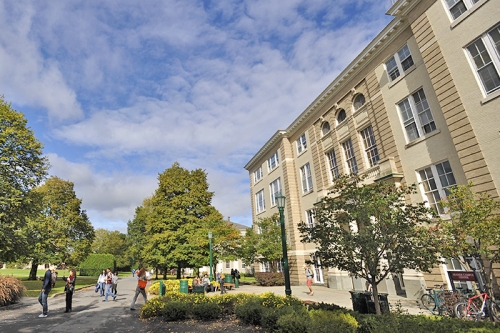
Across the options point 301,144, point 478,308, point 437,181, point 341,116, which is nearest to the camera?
point 478,308

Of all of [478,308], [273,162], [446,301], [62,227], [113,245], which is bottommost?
[478,308]

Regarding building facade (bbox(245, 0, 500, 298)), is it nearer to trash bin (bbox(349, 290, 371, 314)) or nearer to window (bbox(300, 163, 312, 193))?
window (bbox(300, 163, 312, 193))

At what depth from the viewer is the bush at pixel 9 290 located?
1390cm

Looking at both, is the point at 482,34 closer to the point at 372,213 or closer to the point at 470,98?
the point at 470,98

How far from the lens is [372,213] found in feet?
27.4

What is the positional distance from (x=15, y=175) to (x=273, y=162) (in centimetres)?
2275

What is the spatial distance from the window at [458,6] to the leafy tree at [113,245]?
77.5 meters

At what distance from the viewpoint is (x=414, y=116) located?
50.6 ft

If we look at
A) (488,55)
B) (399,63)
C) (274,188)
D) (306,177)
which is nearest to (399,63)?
(399,63)

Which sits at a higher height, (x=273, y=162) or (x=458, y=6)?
(x=273, y=162)

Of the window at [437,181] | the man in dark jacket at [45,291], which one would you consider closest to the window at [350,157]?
the window at [437,181]

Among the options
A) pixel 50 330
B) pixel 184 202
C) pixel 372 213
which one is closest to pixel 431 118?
pixel 372 213

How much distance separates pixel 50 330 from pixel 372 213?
1054 centimetres

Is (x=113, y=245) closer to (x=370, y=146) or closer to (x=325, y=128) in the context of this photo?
(x=325, y=128)
